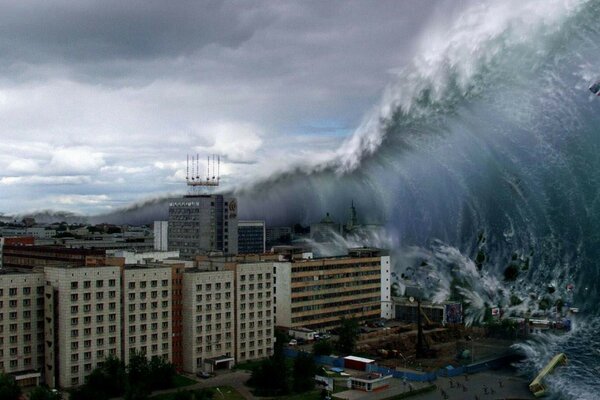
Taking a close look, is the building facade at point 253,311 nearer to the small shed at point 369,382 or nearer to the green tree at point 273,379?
the green tree at point 273,379

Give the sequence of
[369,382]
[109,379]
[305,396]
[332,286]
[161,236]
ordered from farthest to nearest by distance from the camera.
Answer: [161,236], [332,286], [369,382], [305,396], [109,379]

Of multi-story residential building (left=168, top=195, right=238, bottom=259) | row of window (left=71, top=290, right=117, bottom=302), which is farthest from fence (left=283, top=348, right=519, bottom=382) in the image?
multi-story residential building (left=168, top=195, right=238, bottom=259)

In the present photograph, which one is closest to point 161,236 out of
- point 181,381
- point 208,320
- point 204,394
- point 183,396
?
point 208,320

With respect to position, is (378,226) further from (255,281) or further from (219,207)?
(255,281)

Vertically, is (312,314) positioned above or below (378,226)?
below

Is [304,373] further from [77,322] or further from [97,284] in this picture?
[77,322]

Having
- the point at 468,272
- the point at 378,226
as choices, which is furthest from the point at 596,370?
the point at 378,226
